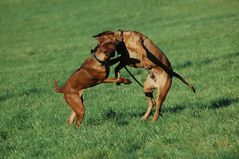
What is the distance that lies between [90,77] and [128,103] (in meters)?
2.42

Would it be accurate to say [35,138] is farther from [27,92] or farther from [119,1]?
[119,1]

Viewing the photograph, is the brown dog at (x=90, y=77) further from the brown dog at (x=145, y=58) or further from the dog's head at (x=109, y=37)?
the brown dog at (x=145, y=58)

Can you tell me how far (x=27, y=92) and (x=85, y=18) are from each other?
26.6 m

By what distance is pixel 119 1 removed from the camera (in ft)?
147

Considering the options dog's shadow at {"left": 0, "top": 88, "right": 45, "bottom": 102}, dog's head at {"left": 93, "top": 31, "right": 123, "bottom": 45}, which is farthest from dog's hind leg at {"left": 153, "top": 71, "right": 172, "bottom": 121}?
dog's shadow at {"left": 0, "top": 88, "right": 45, "bottom": 102}

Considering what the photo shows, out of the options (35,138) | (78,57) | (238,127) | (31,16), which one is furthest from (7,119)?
(31,16)

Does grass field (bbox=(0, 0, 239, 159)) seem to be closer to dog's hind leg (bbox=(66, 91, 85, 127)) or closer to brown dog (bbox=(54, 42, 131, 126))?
dog's hind leg (bbox=(66, 91, 85, 127))

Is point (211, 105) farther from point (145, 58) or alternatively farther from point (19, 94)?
point (19, 94)

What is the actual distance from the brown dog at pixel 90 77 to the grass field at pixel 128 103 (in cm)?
42

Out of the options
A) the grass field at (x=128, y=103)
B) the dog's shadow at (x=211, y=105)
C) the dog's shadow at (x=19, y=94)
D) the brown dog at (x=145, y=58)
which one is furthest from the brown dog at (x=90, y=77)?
the dog's shadow at (x=19, y=94)

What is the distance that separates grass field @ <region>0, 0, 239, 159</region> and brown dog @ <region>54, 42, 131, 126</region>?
422 mm

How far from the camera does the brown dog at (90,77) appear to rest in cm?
873

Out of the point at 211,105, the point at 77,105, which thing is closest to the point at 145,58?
the point at 77,105

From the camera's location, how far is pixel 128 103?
1121cm
